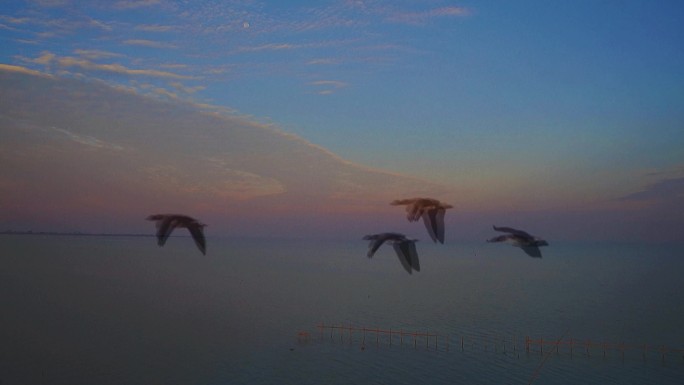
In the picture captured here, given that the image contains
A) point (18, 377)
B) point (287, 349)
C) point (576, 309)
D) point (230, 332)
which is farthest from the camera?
point (576, 309)

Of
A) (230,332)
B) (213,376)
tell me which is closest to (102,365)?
(213,376)

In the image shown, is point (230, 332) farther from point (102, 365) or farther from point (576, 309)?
point (576, 309)

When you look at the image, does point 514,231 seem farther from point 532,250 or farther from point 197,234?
point 197,234

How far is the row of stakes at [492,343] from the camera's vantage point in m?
48.0

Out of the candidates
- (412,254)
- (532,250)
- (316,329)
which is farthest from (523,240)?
(316,329)

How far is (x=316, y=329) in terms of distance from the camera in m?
55.3

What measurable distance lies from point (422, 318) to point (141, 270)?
81393 mm

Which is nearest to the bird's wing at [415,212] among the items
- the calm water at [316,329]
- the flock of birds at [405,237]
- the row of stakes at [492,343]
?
the flock of birds at [405,237]

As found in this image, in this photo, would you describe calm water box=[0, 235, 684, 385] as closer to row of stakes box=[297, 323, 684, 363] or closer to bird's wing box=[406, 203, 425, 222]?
row of stakes box=[297, 323, 684, 363]

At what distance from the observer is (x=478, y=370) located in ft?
137

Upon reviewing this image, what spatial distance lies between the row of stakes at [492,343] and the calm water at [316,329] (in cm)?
38

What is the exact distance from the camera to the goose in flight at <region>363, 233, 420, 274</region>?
3.17 meters

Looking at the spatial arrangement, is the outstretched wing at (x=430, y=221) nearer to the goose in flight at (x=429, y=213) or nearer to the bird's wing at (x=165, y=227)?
the goose in flight at (x=429, y=213)

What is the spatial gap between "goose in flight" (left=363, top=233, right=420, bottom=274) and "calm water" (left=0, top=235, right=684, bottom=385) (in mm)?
38290
